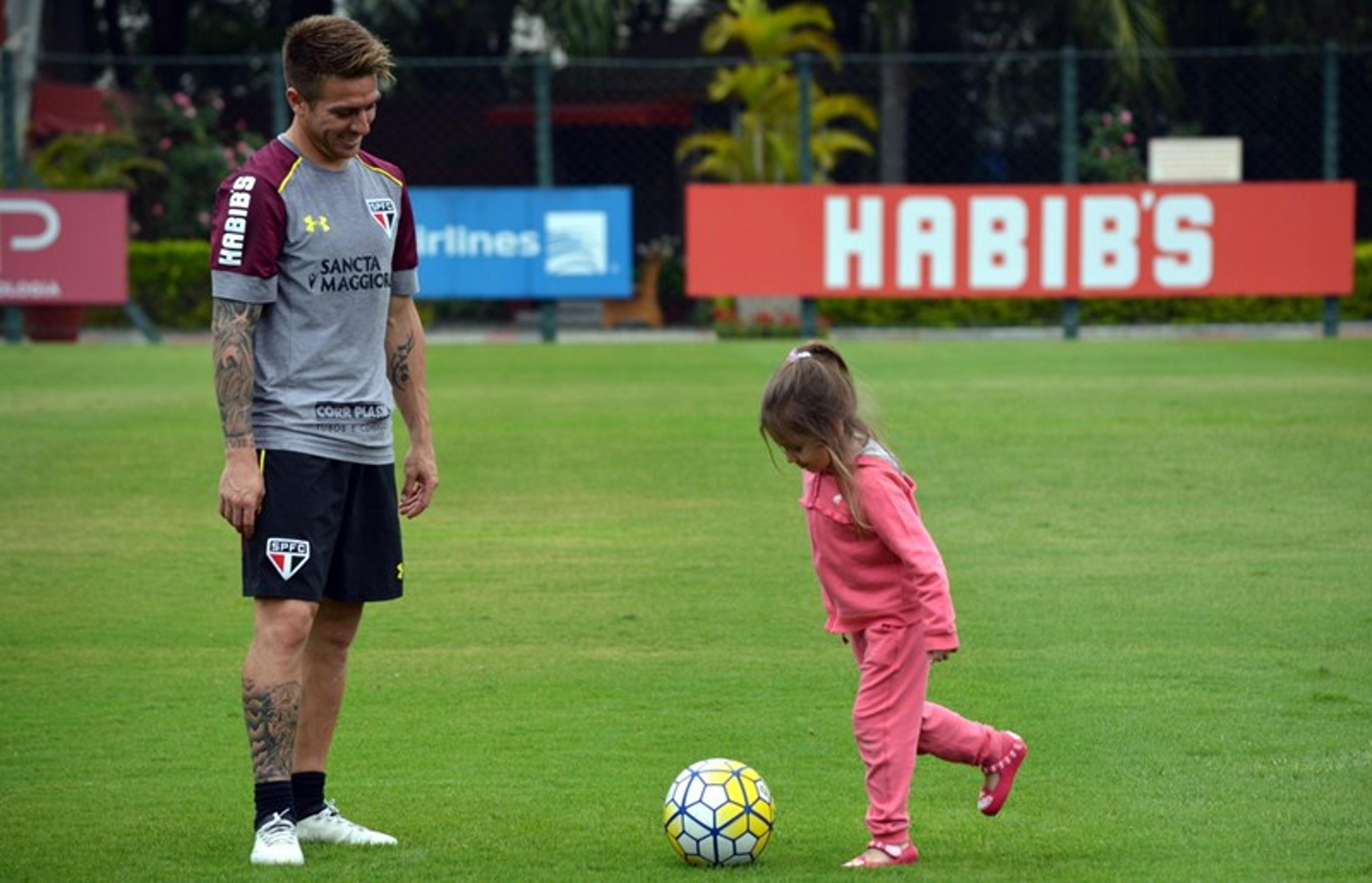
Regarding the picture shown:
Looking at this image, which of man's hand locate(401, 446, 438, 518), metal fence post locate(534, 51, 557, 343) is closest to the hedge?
metal fence post locate(534, 51, 557, 343)

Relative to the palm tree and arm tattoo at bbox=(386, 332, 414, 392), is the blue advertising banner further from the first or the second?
arm tattoo at bbox=(386, 332, 414, 392)

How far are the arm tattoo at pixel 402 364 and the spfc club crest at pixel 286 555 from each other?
0.63 meters

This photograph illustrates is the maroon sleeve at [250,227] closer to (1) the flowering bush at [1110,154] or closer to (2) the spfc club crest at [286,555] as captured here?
(2) the spfc club crest at [286,555]

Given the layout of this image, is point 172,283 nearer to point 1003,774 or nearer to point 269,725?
point 269,725

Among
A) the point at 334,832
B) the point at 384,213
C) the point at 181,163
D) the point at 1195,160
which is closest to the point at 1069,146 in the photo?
Answer: the point at 1195,160

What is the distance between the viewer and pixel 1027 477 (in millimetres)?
12000

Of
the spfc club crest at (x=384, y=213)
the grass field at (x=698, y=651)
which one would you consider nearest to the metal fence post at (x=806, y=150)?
the grass field at (x=698, y=651)

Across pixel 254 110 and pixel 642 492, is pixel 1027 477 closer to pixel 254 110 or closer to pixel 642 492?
pixel 642 492

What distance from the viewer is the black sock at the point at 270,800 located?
16.7 feet

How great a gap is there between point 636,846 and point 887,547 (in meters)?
0.97

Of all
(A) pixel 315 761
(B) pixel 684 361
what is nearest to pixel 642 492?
(A) pixel 315 761

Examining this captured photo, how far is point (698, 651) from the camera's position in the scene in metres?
7.72

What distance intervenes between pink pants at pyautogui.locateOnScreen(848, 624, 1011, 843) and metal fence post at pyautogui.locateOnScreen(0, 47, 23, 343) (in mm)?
18874

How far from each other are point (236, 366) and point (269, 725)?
2.74 feet
